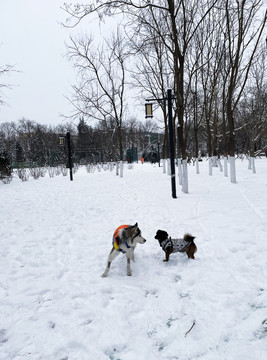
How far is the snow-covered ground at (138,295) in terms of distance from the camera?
2105 mm

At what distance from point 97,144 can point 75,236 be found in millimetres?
47413

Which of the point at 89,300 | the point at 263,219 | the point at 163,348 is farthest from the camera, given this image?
→ the point at 263,219

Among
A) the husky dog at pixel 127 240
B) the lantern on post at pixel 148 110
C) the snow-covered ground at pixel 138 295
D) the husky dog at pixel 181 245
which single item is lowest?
the snow-covered ground at pixel 138 295

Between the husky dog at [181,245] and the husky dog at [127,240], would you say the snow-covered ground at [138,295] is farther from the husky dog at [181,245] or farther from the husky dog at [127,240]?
the husky dog at [127,240]

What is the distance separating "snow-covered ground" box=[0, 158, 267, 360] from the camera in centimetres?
211

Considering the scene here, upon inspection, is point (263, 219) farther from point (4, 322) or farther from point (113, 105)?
point (113, 105)

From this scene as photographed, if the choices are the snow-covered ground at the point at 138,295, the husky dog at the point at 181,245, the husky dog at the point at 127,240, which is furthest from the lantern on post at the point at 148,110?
the husky dog at the point at 127,240

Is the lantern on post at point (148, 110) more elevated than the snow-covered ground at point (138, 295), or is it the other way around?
the lantern on post at point (148, 110)

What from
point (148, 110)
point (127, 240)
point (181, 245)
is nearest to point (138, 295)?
point (127, 240)

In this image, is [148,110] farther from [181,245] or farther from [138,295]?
[138,295]

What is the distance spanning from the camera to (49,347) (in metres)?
2.15

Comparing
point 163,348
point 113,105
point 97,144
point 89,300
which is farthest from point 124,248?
point 97,144

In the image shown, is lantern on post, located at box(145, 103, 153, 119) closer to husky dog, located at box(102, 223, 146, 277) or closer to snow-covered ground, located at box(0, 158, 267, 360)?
snow-covered ground, located at box(0, 158, 267, 360)

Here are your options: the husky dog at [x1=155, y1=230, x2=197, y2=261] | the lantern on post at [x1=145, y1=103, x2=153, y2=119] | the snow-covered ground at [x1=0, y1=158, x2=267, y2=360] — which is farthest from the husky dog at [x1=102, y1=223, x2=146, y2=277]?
the lantern on post at [x1=145, y1=103, x2=153, y2=119]
